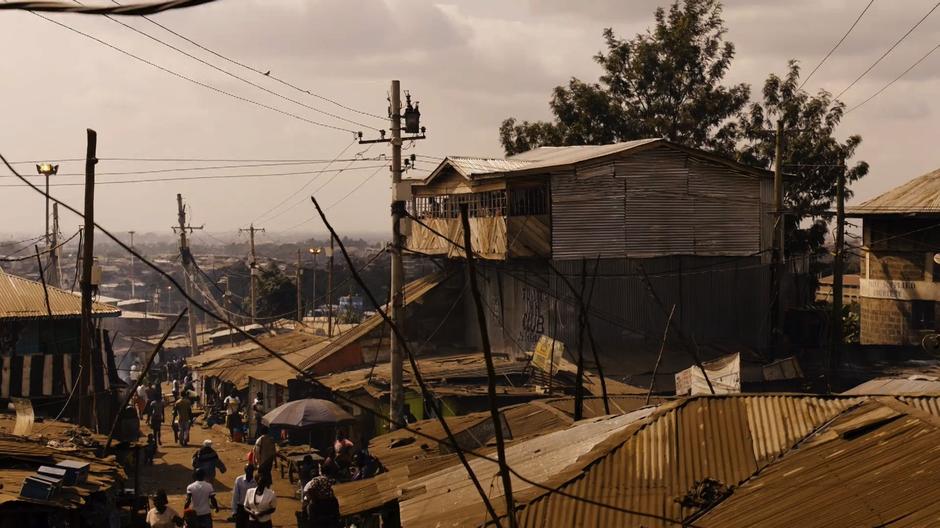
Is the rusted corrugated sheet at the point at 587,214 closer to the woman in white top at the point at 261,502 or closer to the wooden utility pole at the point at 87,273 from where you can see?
the wooden utility pole at the point at 87,273

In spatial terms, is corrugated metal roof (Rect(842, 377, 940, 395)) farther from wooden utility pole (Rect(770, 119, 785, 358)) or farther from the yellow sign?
wooden utility pole (Rect(770, 119, 785, 358))

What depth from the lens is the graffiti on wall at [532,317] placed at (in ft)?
98.1

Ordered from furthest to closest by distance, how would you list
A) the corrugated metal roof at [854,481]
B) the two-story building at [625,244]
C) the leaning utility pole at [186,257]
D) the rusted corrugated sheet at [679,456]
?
1. the leaning utility pole at [186,257]
2. the two-story building at [625,244]
3. the rusted corrugated sheet at [679,456]
4. the corrugated metal roof at [854,481]

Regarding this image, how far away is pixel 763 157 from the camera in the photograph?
1679 inches

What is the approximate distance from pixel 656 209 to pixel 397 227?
11369mm

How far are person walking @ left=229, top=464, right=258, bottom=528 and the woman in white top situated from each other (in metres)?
0.49

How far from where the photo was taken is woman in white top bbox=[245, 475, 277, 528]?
47.3 ft

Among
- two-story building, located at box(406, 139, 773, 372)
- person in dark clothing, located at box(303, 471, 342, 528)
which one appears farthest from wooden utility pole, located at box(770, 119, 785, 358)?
person in dark clothing, located at box(303, 471, 342, 528)

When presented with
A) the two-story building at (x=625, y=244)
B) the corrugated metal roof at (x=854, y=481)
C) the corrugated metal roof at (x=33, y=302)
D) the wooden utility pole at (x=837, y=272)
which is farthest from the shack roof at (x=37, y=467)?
the wooden utility pole at (x=837, y=272)

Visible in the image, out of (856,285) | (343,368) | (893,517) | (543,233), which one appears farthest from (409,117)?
(856,285)

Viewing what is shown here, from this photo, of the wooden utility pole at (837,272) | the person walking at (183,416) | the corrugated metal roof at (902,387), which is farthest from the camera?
the person walking at (183,416)

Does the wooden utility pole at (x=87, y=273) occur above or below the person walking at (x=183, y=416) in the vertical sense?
above

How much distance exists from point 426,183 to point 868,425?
85.7 ft

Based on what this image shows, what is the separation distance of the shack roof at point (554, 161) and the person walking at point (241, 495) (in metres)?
14.5
